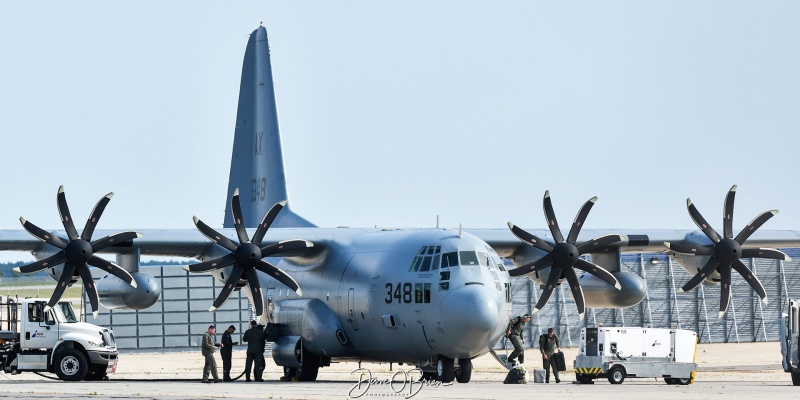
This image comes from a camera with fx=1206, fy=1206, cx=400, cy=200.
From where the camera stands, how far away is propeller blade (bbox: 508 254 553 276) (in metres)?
27.5

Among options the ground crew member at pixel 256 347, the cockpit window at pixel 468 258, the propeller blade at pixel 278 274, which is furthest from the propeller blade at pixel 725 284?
the ground crew member at pixel 256 347

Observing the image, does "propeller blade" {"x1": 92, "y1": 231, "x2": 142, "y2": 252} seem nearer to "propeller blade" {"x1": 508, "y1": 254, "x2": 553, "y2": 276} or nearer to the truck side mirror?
the truck side mirror

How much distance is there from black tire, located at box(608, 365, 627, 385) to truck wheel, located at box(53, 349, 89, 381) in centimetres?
1171

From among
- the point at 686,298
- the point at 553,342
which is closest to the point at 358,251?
the point at 553,342

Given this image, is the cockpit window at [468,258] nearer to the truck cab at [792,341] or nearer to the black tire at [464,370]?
the black tire at [464,370]

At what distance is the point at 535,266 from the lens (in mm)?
27656

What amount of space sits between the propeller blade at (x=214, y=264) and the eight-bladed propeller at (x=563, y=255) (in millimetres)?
6228

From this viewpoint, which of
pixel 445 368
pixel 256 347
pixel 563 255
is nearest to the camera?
pixel 445 368

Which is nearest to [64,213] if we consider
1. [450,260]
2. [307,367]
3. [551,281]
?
[307,367]

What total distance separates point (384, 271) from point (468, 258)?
2088 millimetres

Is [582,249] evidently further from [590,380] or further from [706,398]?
[706,398]

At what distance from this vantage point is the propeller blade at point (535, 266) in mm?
27547

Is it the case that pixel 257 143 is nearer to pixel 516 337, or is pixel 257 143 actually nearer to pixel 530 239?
pixel 530 239

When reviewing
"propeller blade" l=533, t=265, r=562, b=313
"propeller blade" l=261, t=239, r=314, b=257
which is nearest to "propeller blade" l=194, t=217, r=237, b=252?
"propeller blade" l=261, t=239, r=314, b=257
